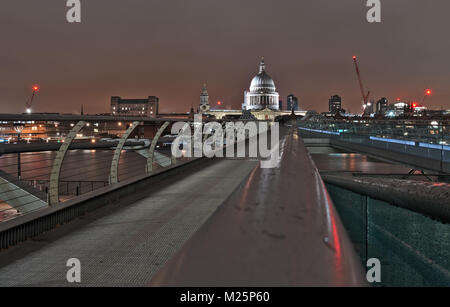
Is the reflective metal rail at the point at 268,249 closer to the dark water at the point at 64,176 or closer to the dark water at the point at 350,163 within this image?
the dark water at the point at 64,176

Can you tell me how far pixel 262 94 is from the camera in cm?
15662

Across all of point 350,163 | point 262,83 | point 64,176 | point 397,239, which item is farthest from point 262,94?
point 397,239

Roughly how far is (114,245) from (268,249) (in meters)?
2.72

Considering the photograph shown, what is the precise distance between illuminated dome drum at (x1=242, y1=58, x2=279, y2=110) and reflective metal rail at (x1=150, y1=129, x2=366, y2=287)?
155 metres

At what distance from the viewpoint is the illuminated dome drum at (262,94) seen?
514 ft

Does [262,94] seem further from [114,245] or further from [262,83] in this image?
[114,245]

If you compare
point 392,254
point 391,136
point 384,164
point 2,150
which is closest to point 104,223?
point 2,150

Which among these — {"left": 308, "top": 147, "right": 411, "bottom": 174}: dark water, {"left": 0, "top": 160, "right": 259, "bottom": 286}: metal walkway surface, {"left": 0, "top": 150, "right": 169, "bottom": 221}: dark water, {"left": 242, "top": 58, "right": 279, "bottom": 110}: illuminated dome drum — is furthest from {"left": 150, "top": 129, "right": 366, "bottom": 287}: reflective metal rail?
{"left": 242, "top": 58, "right": 279, "bottom": 110}: illuminated dome drum

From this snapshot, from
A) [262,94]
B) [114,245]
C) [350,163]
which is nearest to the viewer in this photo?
[114,245]

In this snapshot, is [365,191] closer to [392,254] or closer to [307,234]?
[307,234]

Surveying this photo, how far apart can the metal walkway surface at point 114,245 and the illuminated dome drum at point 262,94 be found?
15160cm

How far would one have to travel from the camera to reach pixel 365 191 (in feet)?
7.89
